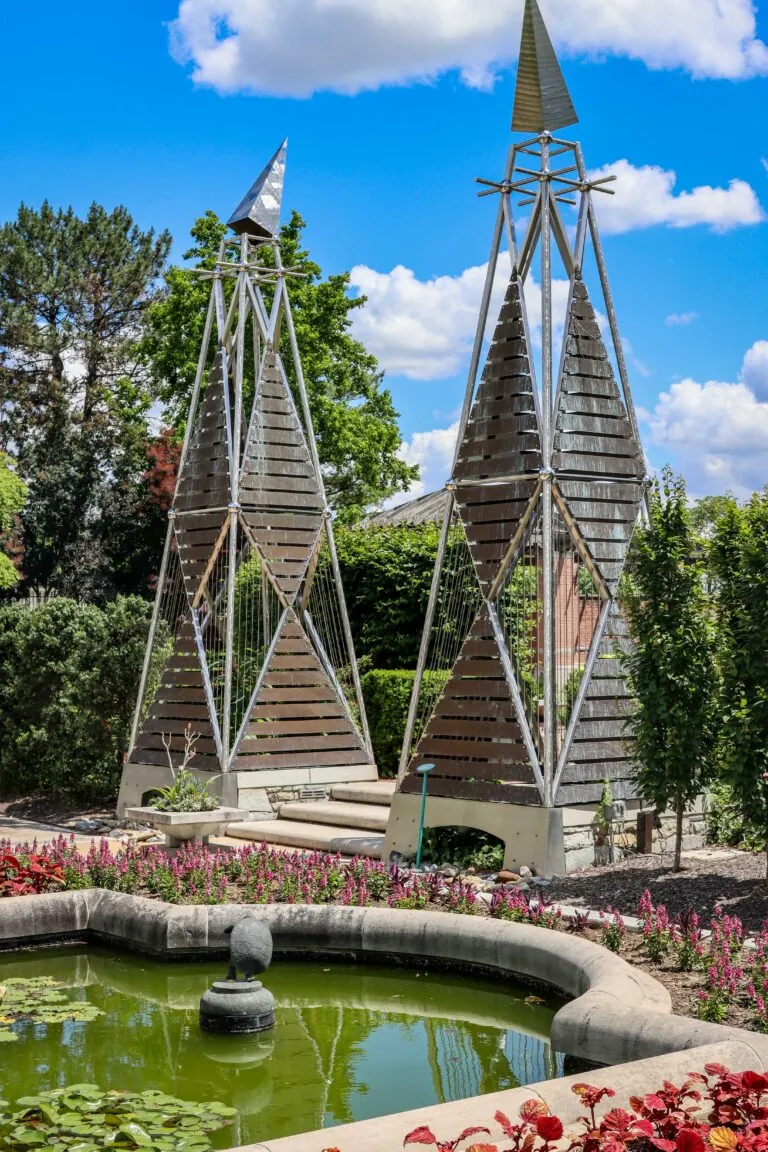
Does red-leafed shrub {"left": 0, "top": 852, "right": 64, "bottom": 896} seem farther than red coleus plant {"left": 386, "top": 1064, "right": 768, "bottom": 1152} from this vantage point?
Yes

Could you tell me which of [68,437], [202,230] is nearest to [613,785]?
[202,230]

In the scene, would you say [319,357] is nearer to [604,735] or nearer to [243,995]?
[604,735]

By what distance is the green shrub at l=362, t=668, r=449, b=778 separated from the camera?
17.1 meters

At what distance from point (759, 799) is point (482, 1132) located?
5.50 m

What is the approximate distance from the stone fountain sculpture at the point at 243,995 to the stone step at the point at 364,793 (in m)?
7.14

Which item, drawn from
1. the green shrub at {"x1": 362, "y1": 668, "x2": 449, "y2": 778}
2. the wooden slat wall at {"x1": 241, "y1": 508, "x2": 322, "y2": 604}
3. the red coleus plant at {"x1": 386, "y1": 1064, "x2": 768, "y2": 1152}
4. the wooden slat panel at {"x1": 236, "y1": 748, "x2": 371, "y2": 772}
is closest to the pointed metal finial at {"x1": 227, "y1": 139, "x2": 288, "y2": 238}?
the wooden slat wall at {"x1": 241, "y1": 508, "x2": 322, "y2": 604}

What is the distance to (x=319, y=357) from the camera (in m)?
26.5

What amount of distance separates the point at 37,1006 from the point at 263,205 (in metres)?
11.1

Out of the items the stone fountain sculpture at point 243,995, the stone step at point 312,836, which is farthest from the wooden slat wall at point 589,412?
the stone fountain sculpture at point 243,995

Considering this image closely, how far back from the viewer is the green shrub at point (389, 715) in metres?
17.1

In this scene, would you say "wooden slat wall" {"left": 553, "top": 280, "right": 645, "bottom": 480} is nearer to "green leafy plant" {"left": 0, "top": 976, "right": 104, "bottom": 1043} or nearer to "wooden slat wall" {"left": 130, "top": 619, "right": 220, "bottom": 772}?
"wooden slat wall" {"left": 130, "top": 619, "right": 220, "bottom": 772}

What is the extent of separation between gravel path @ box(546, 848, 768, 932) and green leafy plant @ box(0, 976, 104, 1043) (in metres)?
3.82

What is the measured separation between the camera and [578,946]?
784cm

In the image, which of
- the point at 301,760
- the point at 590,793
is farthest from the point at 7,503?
the point at 590,793
